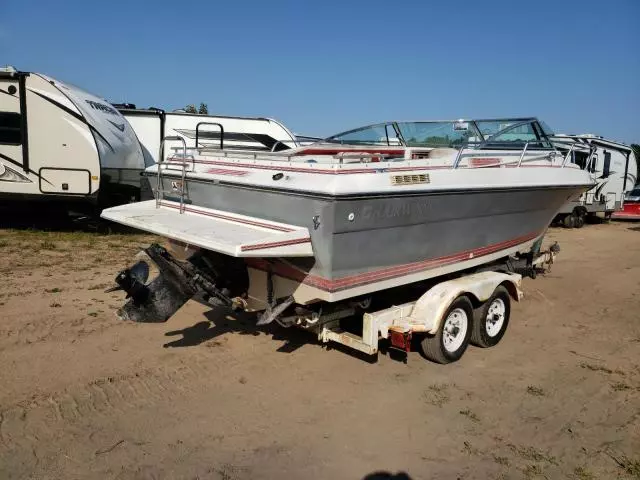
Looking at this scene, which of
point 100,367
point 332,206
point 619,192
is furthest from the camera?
point 619,192

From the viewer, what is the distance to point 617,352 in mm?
5340

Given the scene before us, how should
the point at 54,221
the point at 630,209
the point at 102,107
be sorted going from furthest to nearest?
the point at 630,209 → the point at 54,221 → the point at 102,107

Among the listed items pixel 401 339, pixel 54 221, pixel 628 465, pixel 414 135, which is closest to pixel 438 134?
pixel 414 135

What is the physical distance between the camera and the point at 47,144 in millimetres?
9336

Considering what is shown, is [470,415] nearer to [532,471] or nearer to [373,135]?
[532,471]

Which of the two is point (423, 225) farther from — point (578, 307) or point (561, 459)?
point (578, 307)

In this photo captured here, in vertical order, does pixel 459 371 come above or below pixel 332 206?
below

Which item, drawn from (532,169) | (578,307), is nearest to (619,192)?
(578,307)

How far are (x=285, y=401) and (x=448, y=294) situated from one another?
1697mm

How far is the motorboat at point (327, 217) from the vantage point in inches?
150

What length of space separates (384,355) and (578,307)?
3.35m

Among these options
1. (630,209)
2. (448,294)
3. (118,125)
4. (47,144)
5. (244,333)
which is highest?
(118,125)

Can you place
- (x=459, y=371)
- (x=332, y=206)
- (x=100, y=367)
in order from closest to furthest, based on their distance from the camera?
(x=332, y=206)
(x=100, y=367)
(x=459, y=371)

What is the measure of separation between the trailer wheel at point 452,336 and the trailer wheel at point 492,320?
0.66 ft
